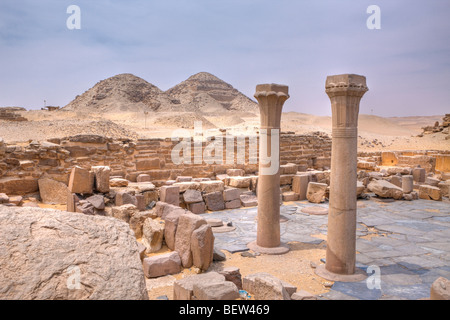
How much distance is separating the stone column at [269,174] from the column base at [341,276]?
104 cm

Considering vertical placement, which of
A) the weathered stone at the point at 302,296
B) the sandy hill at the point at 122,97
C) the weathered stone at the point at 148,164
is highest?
the sandy hill at the point at 122,97

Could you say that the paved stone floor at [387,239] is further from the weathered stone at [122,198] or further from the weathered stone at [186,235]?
the weathered stone at [122,198]

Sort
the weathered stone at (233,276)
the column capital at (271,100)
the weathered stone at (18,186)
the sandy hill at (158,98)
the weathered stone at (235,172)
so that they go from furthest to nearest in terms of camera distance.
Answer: the sandy hill at (158,98)
the weathered stone at (235,172)
the weathered stone at (18,186)
the column capital at (271,100)
the weathered stone at (233,276)

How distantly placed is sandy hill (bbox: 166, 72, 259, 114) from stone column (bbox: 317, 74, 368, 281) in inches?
2791

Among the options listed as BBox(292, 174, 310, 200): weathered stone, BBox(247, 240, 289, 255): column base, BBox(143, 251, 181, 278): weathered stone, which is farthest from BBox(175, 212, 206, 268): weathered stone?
BBox(292, 174, 310, 200): weathered stone

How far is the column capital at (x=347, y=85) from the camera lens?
15.3ft

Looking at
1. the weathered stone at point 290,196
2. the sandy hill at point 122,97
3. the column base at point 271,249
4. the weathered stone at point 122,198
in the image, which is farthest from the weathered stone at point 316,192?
the sandy hill at point 122,97

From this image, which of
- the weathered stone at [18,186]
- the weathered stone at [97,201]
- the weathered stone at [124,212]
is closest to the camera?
the weathered stone at [124,212]

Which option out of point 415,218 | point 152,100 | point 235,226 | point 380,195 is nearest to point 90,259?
point 235,226

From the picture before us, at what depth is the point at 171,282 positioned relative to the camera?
15.7ft

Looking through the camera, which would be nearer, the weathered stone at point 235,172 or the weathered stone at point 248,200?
the weathered stone at point 248,200

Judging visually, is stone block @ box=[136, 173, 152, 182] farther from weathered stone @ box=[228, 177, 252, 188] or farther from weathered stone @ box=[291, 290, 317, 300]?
weathered stone @ box=[291, 290, 317, 300]

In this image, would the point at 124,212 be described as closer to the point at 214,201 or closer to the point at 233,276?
the point at 214,201
